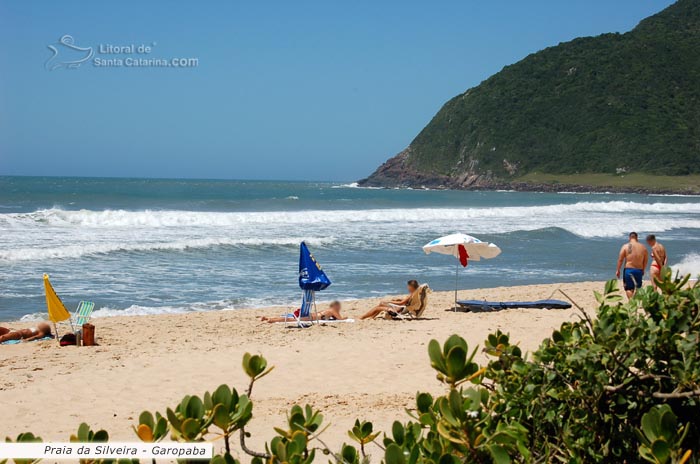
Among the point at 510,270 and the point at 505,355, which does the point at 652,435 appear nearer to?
the point at 505,355

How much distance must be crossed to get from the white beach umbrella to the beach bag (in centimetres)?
→ 617

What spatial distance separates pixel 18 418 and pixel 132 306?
6.65 metres

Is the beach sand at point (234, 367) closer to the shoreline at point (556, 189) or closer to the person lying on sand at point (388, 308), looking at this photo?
the person lying on sand at point (388, 308)

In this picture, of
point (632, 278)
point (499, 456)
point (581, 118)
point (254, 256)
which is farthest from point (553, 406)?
point (581, 118)

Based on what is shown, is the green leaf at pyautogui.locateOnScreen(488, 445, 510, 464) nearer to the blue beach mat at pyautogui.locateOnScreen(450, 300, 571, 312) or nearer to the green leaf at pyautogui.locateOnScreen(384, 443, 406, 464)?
the green leaf at pyautogui.locateOnScreen(384, 443, 406, 464)

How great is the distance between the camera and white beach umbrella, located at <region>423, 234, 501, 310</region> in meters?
13.0

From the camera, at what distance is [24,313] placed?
12.2 meters

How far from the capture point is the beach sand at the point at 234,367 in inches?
250

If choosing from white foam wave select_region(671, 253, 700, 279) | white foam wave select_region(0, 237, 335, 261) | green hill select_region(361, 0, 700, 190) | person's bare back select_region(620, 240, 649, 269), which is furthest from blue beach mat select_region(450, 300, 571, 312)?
green hill select_region(361, 0, 700, 190)

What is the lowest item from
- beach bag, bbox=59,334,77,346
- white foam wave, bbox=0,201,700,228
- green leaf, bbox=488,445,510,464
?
beach bag, bbox=59,334,77,346

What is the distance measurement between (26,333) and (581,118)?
3847 inches

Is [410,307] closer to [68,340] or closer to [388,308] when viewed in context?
[388,308]

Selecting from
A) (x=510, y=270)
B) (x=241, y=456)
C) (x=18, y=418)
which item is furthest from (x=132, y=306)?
(x=510, y=270)

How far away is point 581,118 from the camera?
324 feet
